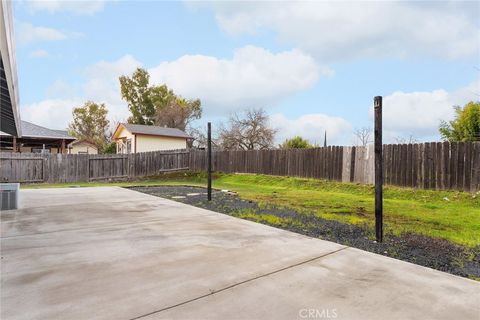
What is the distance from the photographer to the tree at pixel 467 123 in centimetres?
1097

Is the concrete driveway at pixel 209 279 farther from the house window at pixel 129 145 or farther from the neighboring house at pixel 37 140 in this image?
the house window at pixel 129 145

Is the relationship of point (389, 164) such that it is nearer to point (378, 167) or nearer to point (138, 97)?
point (378, 167)

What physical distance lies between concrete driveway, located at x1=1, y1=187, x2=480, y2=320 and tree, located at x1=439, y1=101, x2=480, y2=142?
10532mm

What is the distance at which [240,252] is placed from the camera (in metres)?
3.37

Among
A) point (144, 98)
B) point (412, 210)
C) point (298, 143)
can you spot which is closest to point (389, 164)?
point (412, 210)

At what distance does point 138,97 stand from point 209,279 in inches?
1531

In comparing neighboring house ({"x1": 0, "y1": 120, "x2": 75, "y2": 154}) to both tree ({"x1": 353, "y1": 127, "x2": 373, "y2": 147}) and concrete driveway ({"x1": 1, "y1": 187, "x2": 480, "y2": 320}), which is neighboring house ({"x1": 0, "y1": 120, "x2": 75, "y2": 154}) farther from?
tree ({"x1": 353, "y1": 127, "x2": 373, "y2": 147})

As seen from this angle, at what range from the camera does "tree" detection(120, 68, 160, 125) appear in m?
38.1

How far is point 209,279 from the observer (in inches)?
101

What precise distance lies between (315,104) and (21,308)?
49.8 feet

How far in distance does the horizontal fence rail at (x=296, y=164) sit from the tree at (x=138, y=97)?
2096 cm

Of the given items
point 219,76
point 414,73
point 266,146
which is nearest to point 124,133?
point 219,76

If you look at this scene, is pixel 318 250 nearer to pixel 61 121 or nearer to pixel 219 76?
pixel 219 76

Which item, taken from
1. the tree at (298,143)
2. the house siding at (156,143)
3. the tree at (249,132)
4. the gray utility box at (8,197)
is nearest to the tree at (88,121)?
the house siding at (156,143)
